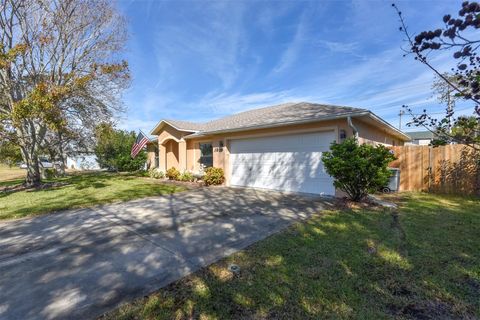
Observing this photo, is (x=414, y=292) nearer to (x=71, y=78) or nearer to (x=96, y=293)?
(x=96, y=293)

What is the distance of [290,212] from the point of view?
668cm

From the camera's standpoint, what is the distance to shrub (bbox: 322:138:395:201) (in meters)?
6.92

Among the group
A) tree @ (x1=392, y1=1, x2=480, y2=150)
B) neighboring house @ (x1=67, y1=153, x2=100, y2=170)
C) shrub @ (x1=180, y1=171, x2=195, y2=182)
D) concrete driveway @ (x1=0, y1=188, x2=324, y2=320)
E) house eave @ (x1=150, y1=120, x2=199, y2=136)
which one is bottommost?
concrete driveway @ (x1=0, y1=188, x2=324, y2=320)

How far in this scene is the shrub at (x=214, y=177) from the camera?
488 inches

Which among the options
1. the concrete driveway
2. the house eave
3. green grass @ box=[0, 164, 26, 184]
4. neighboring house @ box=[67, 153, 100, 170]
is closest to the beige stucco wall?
the house eave

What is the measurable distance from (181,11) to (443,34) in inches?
430

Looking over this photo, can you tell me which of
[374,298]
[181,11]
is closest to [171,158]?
[181,11]

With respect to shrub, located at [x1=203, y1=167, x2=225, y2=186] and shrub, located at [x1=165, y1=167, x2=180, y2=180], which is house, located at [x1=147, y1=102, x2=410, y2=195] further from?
shrub, located at [x1=165, y1=167, x2=180, y2=180]

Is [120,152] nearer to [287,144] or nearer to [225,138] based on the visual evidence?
[225,138]

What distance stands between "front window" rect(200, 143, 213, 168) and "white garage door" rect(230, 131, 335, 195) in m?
2.10

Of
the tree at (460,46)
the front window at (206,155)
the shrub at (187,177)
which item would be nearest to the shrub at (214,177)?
the front window at (206,155)

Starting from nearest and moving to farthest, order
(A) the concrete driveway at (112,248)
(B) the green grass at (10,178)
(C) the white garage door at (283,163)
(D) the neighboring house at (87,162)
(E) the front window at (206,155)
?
(A) the concrete driveway at (112,248)
(C) the white garage door at (283,163)
(E) the front window at (206,155)
(B) the green grass at (10,178)
(D) the neighboring house at (87,162)

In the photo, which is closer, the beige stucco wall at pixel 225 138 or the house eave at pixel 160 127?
the beige stucco wall at pixel 225 138

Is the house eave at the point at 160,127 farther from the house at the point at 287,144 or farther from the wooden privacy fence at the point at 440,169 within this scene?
the wooden privacy fence at the point at 440,169
